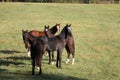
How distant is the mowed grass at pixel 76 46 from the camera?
14.8 m

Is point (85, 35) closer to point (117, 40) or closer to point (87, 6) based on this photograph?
point (117, 40)

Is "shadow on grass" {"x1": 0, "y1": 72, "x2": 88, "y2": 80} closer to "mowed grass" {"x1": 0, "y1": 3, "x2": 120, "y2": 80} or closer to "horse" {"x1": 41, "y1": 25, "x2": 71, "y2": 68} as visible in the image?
"mowed grass" {"x1": 0, "y1": 3, "x2": 120, "y2": 80}

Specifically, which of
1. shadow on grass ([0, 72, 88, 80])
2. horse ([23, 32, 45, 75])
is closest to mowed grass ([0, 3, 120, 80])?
shadow on grass ([0, 72, 88, 80])

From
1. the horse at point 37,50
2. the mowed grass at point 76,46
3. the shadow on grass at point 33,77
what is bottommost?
the mowed grass at point 76,46

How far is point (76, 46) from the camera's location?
72.9 ft

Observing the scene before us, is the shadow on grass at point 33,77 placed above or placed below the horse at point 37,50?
below

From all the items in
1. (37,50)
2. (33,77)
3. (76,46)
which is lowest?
(76,46)

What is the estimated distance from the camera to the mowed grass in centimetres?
1483

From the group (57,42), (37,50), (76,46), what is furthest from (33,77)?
(76,46)

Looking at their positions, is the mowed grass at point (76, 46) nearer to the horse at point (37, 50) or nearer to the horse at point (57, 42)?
the horse at point (37, 50)

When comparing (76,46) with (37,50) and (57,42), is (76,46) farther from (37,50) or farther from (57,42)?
(37,50)

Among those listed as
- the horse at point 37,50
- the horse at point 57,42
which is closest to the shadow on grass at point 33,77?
the horse at point 37,50

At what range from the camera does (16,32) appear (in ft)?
91.8

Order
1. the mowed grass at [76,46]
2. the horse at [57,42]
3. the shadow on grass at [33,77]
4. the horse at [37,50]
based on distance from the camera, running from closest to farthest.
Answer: the shadow on grass at [33,77], the horse at [37,50], the horse at [57,42], the mowed grass at [76,46]
